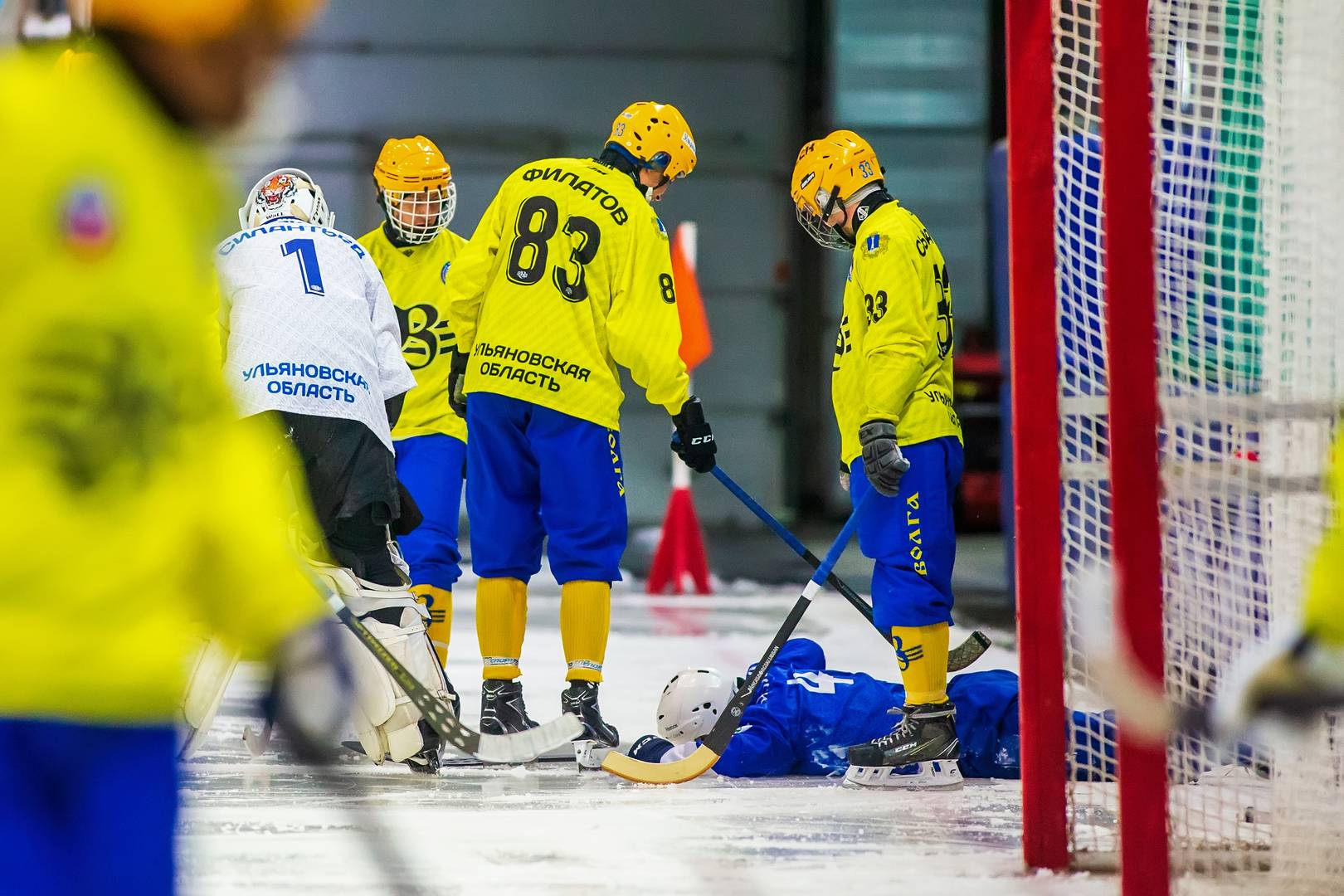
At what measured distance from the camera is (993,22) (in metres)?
13.2

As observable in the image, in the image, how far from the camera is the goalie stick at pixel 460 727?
333 centimetres

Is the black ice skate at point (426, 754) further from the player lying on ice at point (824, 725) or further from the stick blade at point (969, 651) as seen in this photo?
the stick blade at point (969, 651)

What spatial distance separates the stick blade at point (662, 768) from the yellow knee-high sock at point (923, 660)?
542mm

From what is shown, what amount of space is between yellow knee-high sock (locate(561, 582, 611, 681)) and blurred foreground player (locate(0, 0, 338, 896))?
9.38 feet

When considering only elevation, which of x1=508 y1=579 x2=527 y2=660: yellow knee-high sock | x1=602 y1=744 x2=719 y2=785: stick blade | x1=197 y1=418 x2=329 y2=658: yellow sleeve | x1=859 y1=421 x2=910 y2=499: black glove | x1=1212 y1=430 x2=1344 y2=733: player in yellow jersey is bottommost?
x1=602 y1=744 x2=719 y2=785: stick blade

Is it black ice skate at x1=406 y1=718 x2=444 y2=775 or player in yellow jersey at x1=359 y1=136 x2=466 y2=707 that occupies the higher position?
player in yellow jersey at x1=359 y1=136 x2=466 y2=707

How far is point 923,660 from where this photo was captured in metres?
4.06

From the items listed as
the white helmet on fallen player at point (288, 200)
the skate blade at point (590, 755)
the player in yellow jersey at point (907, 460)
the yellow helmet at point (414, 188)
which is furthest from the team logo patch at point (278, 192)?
the skate blade at point (590, 755)

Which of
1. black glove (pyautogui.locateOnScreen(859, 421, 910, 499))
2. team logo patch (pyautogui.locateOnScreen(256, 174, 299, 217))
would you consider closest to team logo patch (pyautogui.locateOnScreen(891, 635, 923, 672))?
black glove (pyautogui.locateOnScreen(859, 421, 910, 499))

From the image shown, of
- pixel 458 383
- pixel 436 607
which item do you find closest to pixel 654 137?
pixel 458 383

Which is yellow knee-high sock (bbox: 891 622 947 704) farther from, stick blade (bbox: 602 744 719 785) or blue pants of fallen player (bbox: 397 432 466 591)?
blue pants of fallen player (bbox: 397 432 466 591)

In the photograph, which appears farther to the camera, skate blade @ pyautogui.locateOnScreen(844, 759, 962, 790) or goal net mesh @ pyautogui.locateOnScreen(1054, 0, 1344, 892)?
skate blade @ pyautogui.locateOnScreen(844, 759, 962, 790)

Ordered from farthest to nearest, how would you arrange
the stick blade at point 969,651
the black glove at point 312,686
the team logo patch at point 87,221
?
1. the stick blade at point 969,651
2. the black glove at point 312,686
3. the team logo patch at point 87,221

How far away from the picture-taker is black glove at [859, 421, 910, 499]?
3.95 m
